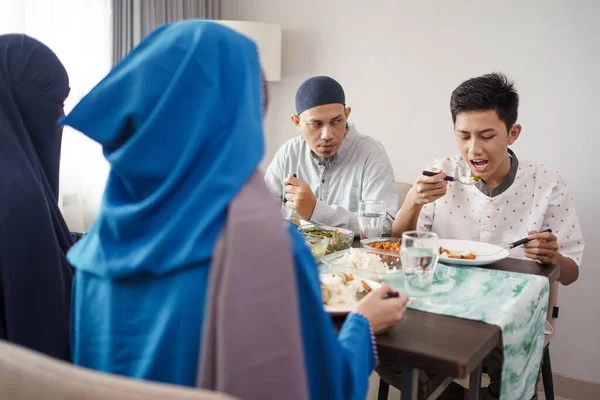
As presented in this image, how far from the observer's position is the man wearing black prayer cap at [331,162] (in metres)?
2.32

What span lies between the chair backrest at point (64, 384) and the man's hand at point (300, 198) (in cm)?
152

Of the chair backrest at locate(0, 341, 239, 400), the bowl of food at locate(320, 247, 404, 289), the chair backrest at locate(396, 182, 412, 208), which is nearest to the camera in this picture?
the chair backrest at locate(0, 341, 239, 400)

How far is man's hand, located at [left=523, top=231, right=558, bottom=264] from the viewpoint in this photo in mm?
1706

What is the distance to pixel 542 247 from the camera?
1.71 metres

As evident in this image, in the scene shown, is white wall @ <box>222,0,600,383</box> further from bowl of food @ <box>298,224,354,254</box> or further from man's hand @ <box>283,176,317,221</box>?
bowl of food @ <box>298,224,354,254</box>

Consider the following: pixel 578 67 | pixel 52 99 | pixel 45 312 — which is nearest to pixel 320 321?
pixel 45 312

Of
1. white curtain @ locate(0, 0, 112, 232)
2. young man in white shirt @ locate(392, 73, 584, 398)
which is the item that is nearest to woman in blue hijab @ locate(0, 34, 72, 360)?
young man in white shirt @ locate(392, 73, 584, 398)

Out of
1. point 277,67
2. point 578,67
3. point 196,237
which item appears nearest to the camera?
point 196,237

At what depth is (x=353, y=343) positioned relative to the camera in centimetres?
103

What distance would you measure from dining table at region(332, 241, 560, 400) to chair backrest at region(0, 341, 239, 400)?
0.53 meters

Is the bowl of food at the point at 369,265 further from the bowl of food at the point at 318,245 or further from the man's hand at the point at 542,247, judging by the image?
the man's hand at the point at 542,247

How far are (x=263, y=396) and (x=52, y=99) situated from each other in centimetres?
116

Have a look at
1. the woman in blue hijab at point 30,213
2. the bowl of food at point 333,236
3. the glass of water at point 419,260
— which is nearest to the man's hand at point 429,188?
the bowl of food at point 333,236

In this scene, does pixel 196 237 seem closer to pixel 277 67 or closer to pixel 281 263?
pixel 281 263
